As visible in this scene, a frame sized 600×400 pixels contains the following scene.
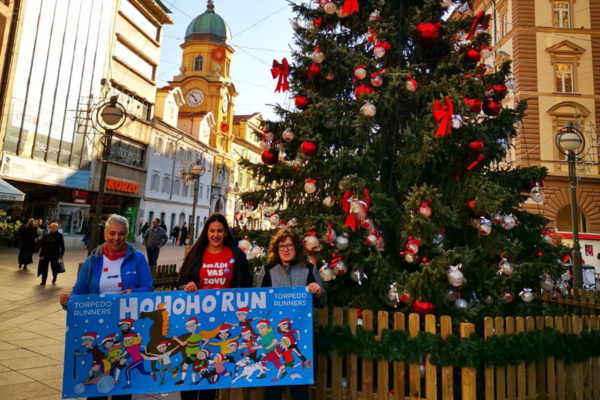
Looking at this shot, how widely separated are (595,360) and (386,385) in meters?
2.58

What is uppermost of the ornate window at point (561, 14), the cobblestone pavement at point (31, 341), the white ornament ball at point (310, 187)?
the ornate window at point (561, 14)

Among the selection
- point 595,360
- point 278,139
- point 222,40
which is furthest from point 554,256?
point 222,40

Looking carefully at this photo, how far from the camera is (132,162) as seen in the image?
112 ft

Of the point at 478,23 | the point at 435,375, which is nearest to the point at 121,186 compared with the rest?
the point at 478,23

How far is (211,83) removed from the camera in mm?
50656

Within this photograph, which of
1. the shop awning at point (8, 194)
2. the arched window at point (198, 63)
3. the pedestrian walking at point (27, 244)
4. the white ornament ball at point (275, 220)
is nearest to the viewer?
the white ornament ball at point (275, 220)

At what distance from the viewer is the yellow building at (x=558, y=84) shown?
23234mm

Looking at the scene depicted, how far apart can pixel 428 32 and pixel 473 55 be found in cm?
70

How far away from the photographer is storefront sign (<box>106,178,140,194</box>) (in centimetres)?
3093

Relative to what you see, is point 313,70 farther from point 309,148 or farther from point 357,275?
point 357,275

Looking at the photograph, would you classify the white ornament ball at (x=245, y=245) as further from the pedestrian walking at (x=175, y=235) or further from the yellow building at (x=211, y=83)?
the yellow building at (x=211, y=83)

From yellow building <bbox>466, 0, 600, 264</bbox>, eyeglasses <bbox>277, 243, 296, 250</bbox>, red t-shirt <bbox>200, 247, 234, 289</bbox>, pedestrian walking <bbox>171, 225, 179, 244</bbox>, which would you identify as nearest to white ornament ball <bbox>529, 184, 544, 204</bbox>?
eyeglasses <bbox>277, 243, 296, 250</bbox>

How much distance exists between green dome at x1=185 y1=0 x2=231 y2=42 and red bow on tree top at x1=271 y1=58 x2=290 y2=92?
51.0 m

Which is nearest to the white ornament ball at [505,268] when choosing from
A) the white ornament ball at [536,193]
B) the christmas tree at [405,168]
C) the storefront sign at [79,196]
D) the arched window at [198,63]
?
the christmas tree at [405,168]
